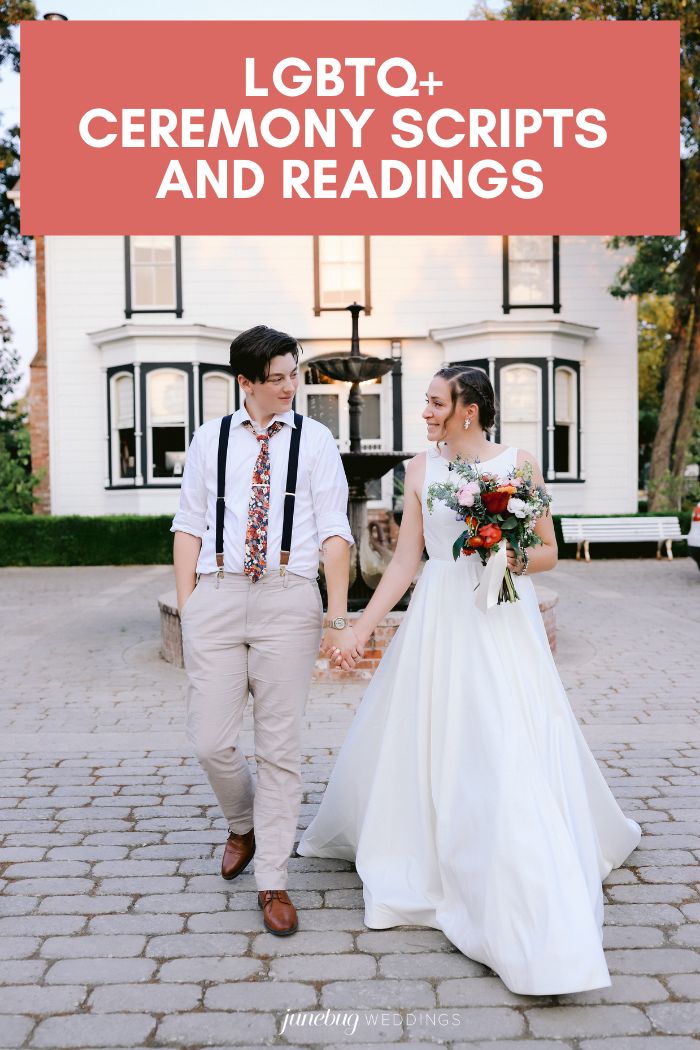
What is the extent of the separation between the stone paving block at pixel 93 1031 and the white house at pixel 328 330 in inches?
678

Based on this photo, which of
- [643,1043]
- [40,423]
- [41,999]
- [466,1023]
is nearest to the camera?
[643,1043]

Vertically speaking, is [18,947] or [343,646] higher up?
[343,646]

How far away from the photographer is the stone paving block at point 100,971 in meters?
2.88

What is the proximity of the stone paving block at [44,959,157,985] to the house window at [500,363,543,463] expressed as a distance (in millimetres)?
17448

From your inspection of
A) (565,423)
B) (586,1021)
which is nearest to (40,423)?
(565,423)

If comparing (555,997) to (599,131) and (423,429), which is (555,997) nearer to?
(599,131)

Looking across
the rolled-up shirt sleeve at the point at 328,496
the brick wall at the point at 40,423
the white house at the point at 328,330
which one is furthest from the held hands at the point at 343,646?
the brick wall at the point at 40,423

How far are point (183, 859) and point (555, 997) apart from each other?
168cm

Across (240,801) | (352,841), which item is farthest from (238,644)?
(352,841)

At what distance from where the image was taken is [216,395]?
20188 mm

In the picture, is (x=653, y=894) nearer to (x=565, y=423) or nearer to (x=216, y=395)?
(x=565, y=423)

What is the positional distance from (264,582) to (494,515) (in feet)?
2.71

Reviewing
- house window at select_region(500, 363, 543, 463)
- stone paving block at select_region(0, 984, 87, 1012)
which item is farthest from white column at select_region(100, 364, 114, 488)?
stone paving block at select_region(0, 984, 87, 1012)

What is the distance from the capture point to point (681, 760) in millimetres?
5164
